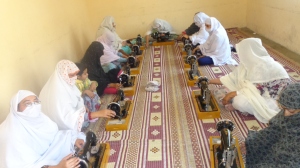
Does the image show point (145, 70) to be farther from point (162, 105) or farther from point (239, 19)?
point (239, 19)

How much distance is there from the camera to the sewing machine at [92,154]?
4.60ft

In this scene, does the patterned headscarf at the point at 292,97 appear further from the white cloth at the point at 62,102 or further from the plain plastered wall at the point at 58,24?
the plain plastered wall at the point at 58,24

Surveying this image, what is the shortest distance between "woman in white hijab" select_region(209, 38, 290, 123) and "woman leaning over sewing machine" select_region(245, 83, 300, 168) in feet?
2.16

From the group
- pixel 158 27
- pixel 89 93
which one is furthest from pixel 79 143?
pixel 158 27

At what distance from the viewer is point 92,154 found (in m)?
1.63

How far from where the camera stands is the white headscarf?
11.2ft

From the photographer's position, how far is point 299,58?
3361 mm

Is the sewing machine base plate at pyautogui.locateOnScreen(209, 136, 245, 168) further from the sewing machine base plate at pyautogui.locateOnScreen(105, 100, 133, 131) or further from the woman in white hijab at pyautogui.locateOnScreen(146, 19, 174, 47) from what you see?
the woman in white hijab at pyautogui.locateOnScreen(146, 19, 174, 47)

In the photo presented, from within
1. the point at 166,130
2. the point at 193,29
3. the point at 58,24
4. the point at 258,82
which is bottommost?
the point at 166,130

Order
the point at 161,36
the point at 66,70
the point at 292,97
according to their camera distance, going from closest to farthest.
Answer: the point at 292,97 → the point at 66,70 → the point at 161,36

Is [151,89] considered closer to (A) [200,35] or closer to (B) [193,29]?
(A) [200,35]

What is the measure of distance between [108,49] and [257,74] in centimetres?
218

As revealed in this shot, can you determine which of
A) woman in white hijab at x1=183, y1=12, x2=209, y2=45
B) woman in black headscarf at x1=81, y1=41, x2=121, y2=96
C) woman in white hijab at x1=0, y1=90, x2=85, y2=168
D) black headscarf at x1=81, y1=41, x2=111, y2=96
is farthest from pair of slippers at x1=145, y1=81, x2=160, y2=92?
woman in white hijab at x1=183, y1=12, x2=209, y2=45

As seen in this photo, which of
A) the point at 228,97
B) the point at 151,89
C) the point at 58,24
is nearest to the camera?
the point at 228,97
